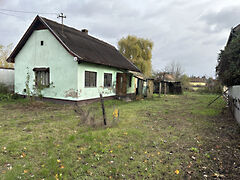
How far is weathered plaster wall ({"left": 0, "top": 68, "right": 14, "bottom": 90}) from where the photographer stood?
580 inches

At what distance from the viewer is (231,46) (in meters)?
8.46

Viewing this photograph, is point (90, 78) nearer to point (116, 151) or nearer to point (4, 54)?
point (116, 151)

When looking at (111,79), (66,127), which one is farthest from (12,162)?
(111,79)

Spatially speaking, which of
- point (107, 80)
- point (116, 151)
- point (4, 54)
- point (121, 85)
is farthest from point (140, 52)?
point (116, 151)

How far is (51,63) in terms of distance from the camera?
A: 11.3 metres

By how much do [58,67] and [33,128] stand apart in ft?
20.6

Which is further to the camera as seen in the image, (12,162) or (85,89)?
(85,89)

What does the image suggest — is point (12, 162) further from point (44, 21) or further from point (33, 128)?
point (44, 21)

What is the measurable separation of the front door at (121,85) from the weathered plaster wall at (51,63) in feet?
18.5

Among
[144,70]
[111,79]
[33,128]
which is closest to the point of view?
[33,128]

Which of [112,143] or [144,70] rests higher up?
[144,70]

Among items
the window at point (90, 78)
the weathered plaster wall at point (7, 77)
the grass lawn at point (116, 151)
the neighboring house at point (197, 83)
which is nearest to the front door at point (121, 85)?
the window at point (90, 78)

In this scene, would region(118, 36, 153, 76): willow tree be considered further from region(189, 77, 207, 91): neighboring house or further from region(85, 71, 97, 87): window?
region(85, 71, 97, 87): window

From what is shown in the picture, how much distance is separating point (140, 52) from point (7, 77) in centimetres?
2057
